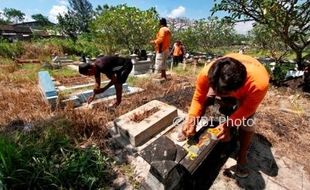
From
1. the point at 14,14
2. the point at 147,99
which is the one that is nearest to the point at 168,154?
the point at 147,99

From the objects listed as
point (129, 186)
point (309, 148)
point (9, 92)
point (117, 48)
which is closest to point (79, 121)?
point (129, 186)

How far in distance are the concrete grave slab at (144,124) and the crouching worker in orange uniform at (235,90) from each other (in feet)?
3.16

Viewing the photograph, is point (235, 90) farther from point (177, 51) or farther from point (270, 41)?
point (177, 51)

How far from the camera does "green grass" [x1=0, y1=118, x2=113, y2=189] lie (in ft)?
7.56

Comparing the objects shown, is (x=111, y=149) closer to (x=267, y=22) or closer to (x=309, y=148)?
(x=309, y=148)

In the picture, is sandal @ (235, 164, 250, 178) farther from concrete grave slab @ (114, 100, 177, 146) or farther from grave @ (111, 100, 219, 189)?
concrete grave slab @ (114, 100, 177, 146)

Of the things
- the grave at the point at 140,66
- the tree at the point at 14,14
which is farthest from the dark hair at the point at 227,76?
the tree at the point at 14,14

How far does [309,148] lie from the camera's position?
348 cm

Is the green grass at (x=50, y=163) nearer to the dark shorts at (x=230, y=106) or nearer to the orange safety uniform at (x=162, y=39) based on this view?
the dark shorts at (x=230, y=106)

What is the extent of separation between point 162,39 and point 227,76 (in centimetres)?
508

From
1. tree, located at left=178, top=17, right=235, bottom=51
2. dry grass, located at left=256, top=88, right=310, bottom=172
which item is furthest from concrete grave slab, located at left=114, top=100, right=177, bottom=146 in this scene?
tree, located at left=178, top=17, right=235, bottom=51

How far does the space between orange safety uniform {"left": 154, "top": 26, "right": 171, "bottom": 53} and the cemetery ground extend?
2.39 metres

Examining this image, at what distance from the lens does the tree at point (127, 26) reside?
11.2 meters

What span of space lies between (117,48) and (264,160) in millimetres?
11561
